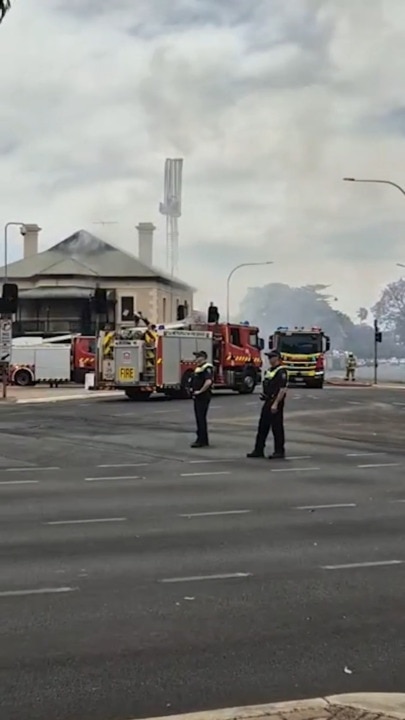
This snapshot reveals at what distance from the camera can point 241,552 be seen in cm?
789

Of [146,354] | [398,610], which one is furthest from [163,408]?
[398,610]

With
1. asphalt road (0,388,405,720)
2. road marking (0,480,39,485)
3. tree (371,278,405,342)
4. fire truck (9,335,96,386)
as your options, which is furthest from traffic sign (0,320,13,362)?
tree (371,278,405,342)

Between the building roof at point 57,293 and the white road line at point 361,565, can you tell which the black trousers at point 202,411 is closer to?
the white road line at point 361,565

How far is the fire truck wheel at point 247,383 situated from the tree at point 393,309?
388 ft

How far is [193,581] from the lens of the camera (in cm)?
688

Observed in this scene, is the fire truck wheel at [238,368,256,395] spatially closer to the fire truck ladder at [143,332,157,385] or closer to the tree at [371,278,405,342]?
the fire truck ladder at [143,332,157,385]

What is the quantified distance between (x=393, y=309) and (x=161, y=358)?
424 ft

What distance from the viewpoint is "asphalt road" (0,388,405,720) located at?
4.76 m

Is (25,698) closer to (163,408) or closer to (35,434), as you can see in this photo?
(35,434)

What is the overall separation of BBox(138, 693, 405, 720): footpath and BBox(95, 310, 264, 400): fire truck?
92.0 feet

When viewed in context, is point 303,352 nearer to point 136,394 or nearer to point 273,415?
point 136,394

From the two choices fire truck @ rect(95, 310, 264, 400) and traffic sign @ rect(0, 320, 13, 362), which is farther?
fire truck @ rect(95, 310, 264, 400)

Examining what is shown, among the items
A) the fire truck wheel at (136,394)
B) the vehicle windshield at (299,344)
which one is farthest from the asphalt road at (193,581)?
the vehicle windshield at (299,344)

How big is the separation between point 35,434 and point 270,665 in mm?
14371
